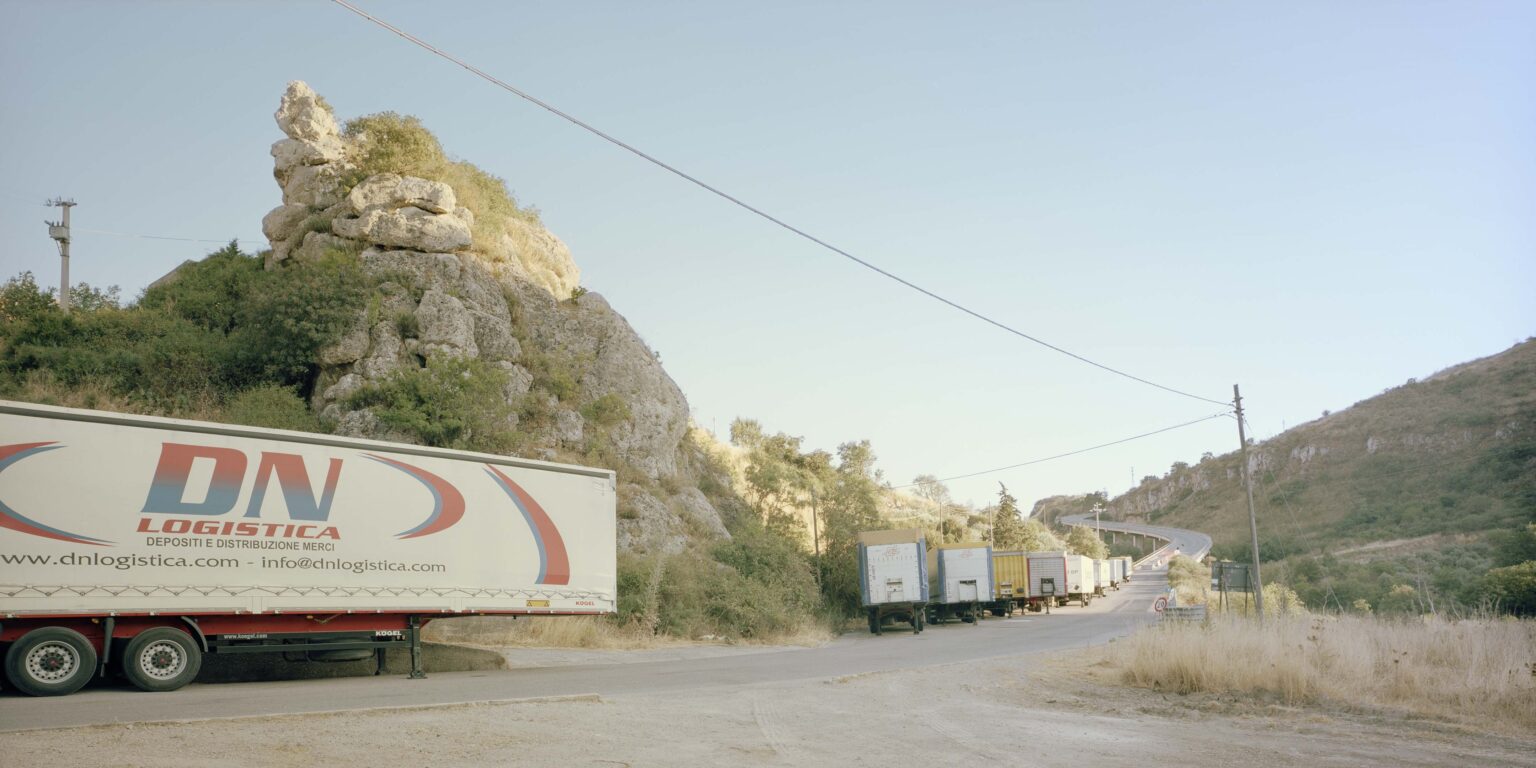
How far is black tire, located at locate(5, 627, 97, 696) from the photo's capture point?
12.5 metres

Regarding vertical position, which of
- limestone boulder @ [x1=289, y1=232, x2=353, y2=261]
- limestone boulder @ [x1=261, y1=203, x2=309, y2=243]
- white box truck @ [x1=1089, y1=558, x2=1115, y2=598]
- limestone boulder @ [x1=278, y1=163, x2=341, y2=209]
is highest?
limestone boulder @ [x1=278, y1=163, x2=341, y2=209]

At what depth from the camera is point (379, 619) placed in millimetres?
16516

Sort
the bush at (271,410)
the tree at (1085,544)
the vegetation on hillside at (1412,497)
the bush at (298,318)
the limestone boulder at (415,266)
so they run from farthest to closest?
the tree at (1085,544), the limestone boulder at (415,266), the vegetation on hillside at (1412,497), the bush at (298,318), the bush at (271,410)

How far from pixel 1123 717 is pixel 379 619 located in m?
12.0

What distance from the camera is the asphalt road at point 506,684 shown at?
434 inches

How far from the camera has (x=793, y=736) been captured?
10.2 metres

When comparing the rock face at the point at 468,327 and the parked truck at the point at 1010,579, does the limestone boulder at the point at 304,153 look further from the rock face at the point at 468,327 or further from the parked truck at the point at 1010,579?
the parked truck at the point at 1010,579

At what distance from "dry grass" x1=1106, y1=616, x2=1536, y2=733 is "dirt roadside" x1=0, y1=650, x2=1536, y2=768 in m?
0.75

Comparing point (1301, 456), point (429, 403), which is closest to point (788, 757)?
point (429, 403)

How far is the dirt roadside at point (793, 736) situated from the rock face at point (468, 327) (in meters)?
22.9

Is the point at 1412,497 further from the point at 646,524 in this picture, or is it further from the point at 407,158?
the point at 407,158

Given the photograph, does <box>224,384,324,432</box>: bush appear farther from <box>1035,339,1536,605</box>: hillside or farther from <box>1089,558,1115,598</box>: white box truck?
<box>1089,558,1115,598</box>: white box truck

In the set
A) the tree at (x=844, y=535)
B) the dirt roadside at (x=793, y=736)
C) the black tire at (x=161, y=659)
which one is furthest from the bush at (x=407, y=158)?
the dirt roadside at (x=793, y=736)

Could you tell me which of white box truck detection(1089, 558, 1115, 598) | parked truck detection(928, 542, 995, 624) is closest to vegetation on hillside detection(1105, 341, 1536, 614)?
white box truck detection(1089, 558, 1115, 598)
